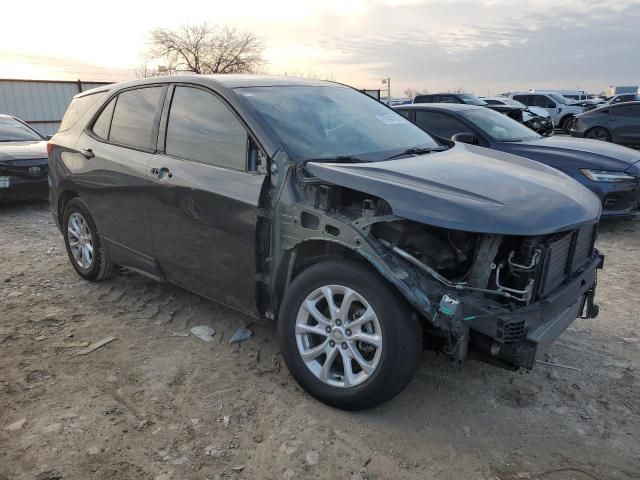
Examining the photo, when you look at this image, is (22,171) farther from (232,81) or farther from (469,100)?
(469,100)

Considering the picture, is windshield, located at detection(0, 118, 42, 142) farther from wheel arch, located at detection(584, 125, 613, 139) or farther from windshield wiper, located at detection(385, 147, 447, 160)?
wheel arch, located at detection(584, 125, 613, 139)

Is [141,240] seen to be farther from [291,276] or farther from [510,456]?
[510,456]

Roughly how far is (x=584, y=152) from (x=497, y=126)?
1163 mm

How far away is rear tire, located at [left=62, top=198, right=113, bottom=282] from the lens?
464cm

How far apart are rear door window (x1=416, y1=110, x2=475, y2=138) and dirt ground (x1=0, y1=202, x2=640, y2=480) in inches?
142

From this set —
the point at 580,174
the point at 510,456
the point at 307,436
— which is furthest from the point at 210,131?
the point at 580,174

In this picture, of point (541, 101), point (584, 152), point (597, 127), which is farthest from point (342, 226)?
point (541, 101)

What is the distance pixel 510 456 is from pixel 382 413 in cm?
68

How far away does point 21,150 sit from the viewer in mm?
8188

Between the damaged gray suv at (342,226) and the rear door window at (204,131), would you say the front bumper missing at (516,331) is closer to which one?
the damaged gray suv at (342,226)

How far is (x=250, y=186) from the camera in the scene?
3186 millimetres

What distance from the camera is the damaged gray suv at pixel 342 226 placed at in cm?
265

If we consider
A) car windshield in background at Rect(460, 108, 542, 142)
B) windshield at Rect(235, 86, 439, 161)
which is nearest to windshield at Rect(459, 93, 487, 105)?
car windshield in background at Rect(460, 108, 542, 142)

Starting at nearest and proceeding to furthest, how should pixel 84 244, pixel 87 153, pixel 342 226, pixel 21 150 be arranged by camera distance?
pixel 342 226, pixel 87 153, pixel 84 244, pixel 21 150
